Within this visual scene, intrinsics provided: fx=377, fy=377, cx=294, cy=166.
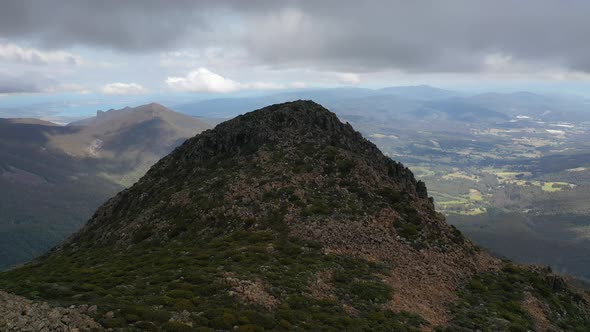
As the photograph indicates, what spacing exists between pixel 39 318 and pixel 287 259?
25994 millimetres

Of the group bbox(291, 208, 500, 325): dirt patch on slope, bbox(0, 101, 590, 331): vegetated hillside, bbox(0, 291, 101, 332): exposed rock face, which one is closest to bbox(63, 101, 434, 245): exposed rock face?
bbox(0, 101, 590, 331): vegetated hillside

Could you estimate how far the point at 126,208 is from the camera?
81.5 metres

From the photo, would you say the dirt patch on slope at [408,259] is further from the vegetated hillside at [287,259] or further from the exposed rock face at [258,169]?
the exposed rock face at [258,169]

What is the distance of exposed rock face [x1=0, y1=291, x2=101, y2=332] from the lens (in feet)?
69.2

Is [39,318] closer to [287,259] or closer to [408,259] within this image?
[287,259]

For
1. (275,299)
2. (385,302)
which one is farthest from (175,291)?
(385,302)

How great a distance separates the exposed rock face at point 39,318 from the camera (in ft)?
69.2

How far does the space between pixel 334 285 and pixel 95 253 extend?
4172 centimetres

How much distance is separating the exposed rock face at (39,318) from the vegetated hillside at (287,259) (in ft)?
5.05

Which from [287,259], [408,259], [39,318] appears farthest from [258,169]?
[39,318]

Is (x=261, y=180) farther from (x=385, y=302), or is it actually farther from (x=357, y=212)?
(x=385, y=302)

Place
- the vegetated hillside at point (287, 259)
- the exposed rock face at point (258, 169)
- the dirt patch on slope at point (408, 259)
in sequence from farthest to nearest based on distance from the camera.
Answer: the exposed rock face at point (258, 169)
the dirt patch on slope at point (408, 259)
the vegetated hillside at point (287, 259)

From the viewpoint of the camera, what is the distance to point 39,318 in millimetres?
22359

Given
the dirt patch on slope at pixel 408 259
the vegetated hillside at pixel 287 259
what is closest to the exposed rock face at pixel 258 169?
the vegetated hillside at pixel 287 259
